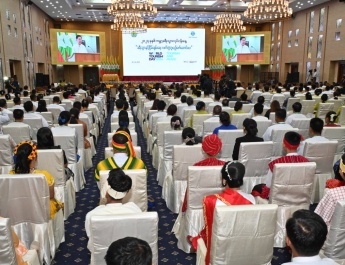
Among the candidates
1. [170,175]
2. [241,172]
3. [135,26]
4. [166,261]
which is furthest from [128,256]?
[135,26]

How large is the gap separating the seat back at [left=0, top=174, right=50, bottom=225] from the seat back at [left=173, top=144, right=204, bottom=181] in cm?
157

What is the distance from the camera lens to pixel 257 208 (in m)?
2.19

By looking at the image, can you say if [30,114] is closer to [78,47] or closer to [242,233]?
[242,233]

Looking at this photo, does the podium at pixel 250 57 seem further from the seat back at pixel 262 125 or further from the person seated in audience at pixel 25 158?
the person seated in audience at pixel 25 158

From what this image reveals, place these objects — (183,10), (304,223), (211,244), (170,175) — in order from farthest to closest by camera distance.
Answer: (183,10) → (170,175) → (211,244) → (304,223)

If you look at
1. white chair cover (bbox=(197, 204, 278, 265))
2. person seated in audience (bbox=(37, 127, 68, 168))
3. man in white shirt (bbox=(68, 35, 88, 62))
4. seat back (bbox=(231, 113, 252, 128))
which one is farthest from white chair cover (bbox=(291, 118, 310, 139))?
man in white shirt (bbox=(68, 35, 88, 62))

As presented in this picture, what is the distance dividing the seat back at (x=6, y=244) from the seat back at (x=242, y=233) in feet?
3.96

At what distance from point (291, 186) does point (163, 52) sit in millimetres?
22816

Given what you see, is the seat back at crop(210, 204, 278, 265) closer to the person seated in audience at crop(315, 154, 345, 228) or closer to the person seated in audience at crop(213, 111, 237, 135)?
the person seated in audience at crop(315, 154, 345, 228)

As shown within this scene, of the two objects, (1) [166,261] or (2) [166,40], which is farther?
(2) [166,40]

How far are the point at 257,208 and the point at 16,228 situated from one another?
211 cm

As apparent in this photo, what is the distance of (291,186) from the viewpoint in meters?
3.29

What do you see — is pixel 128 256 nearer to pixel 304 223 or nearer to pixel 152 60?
pixel 304 223

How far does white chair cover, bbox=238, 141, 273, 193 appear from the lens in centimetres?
412
